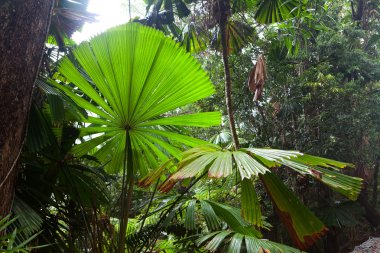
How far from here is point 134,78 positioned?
1.73 metres

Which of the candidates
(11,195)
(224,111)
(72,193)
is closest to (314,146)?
(224,111)

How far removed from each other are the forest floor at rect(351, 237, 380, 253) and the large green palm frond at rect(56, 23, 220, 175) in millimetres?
5714

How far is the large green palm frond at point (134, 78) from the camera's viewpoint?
164 cm

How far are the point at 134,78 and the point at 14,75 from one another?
2.08ft

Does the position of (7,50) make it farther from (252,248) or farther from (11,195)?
(252,248)

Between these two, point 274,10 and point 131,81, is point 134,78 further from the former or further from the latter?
point 274,10

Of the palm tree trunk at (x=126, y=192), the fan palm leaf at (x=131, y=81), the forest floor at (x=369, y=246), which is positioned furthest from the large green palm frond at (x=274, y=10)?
the forest floor at (x=369, y=246)

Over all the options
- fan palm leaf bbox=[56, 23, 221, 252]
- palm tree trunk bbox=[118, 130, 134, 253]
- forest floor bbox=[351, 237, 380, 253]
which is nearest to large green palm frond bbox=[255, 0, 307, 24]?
fan palm leaf bbox=[56, 23, 221, 252]

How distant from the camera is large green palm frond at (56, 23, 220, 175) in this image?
164cm

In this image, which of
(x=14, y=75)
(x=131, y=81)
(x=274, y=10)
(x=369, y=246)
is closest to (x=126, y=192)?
(x=131, y=81)

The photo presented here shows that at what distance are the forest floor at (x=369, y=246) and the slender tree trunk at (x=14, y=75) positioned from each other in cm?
663

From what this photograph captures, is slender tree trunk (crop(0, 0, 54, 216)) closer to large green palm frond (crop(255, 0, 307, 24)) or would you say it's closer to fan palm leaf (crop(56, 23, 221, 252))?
fan palm leaf (crop(56, 23, 221, 252))

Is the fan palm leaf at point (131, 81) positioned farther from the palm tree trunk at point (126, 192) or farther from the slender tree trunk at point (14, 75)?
the slender tree trunk at point (14, 75)

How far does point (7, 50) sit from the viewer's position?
1.21 meters
